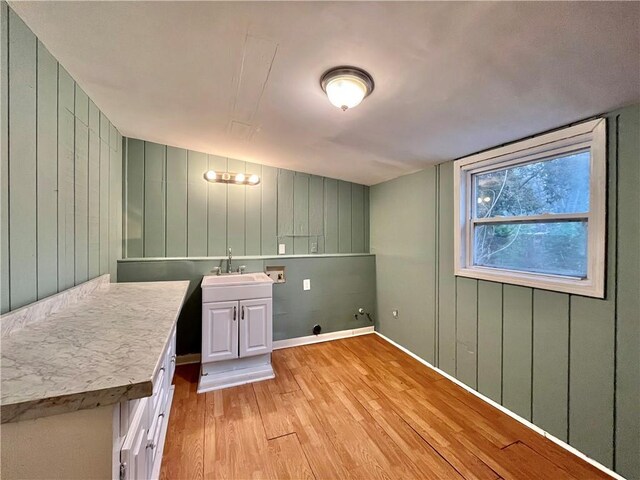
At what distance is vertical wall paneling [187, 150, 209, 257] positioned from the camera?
2822mm

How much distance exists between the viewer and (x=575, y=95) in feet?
4.38

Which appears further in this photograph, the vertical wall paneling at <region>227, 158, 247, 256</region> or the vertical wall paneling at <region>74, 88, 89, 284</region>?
the vertical wall paneling at <region>227, 158, 247, 256</region>

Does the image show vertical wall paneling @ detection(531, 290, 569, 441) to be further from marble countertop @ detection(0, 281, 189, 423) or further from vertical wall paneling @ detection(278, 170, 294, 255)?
vertical wall paneling @ detection(278, 170, 294, 255)

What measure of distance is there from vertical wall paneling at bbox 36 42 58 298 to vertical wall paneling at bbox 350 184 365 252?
9.44 feet

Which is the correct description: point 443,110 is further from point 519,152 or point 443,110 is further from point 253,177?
point 253,177

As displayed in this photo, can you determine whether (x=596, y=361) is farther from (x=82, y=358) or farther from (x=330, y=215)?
(x=330, y=215)

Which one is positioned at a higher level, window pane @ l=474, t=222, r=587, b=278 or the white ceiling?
the white ceiling

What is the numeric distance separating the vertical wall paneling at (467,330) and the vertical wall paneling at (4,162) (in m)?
2.81

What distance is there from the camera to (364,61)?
48.7 inches

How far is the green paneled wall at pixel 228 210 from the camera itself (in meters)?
2.66

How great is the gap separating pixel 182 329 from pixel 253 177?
1.80 m

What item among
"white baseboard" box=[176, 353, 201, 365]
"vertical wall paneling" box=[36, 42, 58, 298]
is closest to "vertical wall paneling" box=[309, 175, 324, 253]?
"white baseboard" box=[176, 353, 201, 365]

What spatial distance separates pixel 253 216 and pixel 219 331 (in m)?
1.34

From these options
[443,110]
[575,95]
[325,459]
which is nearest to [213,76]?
[443,110]
